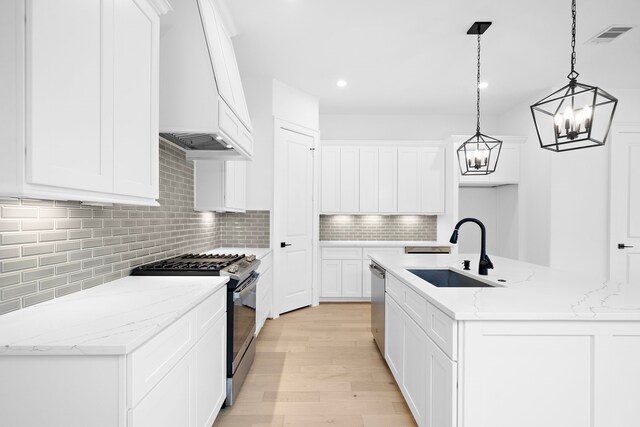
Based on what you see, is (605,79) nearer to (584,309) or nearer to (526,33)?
(526,33)

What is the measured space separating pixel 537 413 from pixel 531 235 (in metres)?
4.23

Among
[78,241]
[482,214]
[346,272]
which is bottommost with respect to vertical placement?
[346,272]

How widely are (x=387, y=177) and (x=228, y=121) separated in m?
3.54

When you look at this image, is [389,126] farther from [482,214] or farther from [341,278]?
[341,278]

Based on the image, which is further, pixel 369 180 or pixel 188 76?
pixel 369 180

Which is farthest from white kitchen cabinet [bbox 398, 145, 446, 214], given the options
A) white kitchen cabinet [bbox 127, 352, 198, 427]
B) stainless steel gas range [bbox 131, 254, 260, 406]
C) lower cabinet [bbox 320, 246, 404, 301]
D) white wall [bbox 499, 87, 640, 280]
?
white kitchen cabinet [bbox 127, 352, 198, 427]

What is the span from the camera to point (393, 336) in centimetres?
262

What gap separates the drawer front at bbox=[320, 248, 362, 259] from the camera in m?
5.29

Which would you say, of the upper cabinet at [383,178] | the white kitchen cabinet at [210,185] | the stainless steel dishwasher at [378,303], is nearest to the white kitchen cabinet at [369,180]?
the upper cabinet at [383,178]

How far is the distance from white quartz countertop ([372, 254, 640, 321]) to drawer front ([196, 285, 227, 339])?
1.14m

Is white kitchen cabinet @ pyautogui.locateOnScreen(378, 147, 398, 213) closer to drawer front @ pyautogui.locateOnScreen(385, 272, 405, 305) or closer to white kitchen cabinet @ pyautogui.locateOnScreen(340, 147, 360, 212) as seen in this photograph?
white kitchen cabinet @ pyautogui.locateOnScreen(340, 147, 360, 212)

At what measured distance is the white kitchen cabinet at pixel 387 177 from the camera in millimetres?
5453

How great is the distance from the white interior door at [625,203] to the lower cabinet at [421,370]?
376 centimetres

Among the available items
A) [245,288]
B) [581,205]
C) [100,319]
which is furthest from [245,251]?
[581,205]
